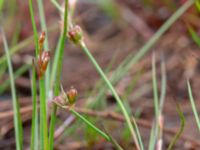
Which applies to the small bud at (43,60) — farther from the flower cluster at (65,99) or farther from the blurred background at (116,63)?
the blurred background at (116,63)

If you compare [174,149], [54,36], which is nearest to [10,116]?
[174,149]

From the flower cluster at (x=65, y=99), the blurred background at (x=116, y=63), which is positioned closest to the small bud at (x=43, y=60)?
the flower cluster at (x=65, y=99)

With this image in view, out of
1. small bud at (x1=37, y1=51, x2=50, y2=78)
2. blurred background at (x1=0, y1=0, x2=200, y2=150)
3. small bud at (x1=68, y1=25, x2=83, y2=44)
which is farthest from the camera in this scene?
blurred background at (x1=0, y1=0, x2=200, y2=150)

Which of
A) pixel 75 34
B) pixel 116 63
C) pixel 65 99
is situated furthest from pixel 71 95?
pixel 116 63

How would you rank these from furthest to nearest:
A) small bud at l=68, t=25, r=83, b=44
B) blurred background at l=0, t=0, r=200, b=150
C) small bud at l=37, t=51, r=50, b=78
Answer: blurred background at l=0, t=0, r=200, b=150 < small bud at l=68, t=25, r=83, b=44 < small bud at l=37, t=51, r=50, b=78

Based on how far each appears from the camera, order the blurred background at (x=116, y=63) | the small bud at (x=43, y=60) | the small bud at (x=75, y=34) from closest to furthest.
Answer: the small bud at (x=43, y=60) < the small bud at (x=75, y=34) < the blurred background at (x=116, y=63)

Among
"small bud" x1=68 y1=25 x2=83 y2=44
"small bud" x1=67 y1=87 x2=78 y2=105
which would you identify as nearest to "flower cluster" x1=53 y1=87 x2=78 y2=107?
"small bud" x1=67 y1=87 x2=78 y2=105

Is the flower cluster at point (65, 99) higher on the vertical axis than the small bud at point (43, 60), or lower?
lower

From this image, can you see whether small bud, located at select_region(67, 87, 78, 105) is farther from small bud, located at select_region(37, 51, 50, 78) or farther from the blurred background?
the blurred background
